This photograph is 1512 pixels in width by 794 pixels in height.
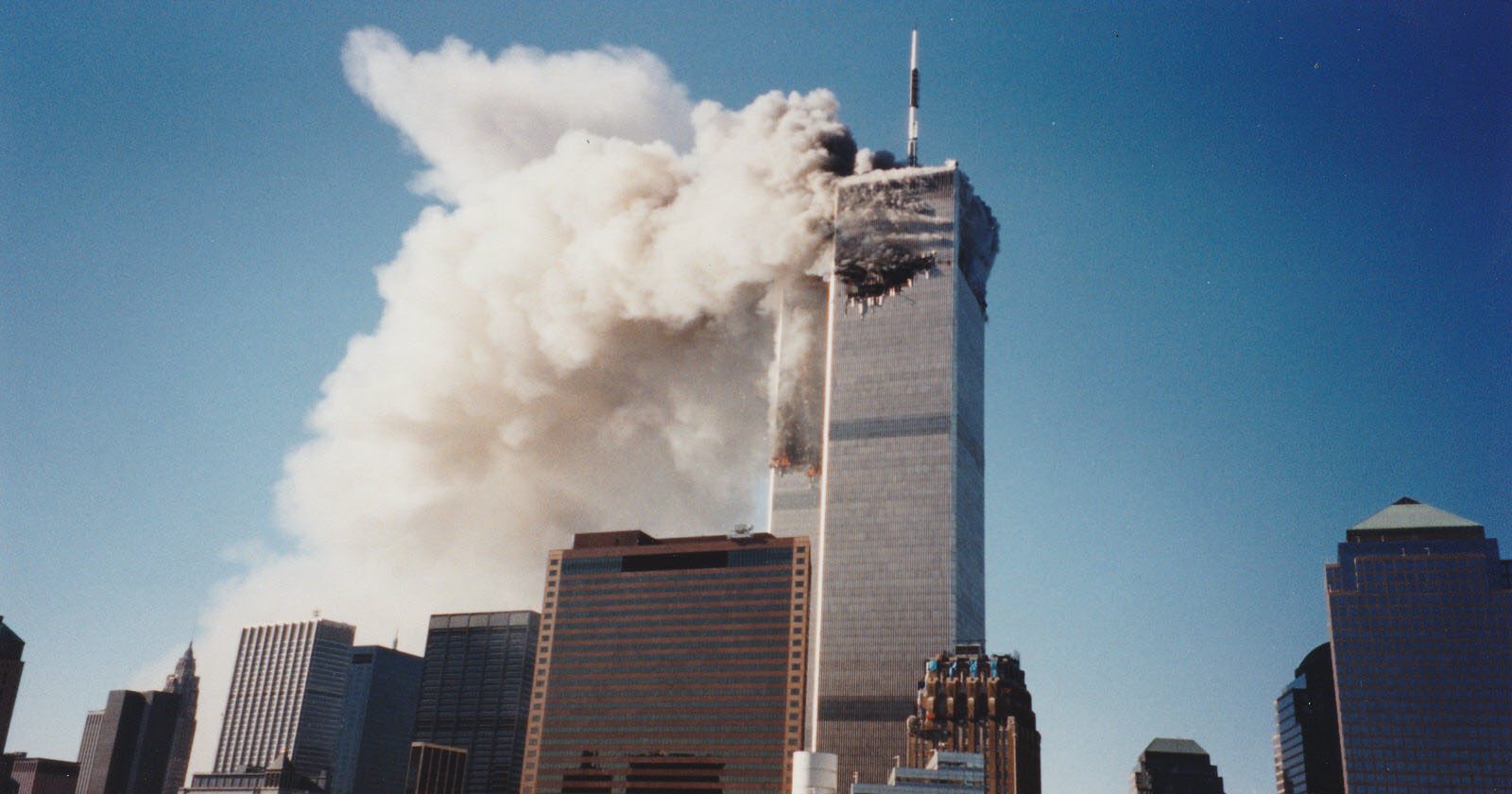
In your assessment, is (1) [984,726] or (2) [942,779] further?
(1) [984,726]

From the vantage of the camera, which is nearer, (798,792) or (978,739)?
(798,792)

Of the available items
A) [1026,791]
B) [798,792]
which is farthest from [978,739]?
[798,792]

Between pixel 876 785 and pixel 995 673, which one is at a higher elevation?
pixel 995 673

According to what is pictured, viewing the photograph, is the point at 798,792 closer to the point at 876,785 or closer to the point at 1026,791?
the point at 876,785

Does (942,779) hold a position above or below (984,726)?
below

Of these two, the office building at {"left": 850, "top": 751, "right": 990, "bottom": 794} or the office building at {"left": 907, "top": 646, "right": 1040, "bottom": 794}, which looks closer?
the office building at {"left": 850, "top": 751, "right": 990, "bottom": 794}

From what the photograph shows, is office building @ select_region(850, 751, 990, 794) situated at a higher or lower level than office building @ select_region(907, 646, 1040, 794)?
lower

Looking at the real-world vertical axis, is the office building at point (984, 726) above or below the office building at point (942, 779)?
above
